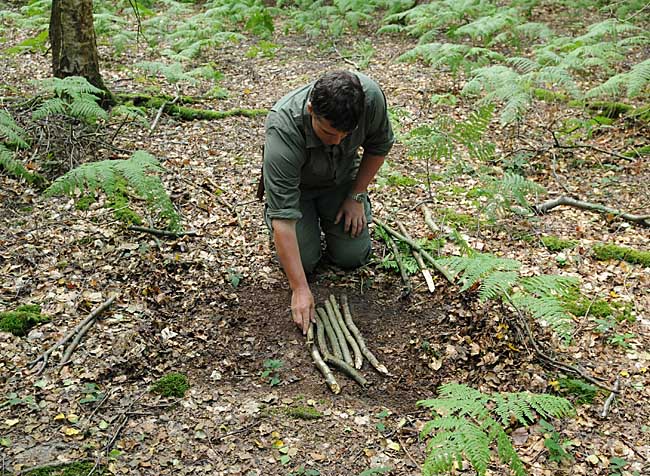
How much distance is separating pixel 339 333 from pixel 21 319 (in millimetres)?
1816

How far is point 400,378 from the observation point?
3.36 meters

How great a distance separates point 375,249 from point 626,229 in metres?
1.85

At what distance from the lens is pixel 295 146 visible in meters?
3.33

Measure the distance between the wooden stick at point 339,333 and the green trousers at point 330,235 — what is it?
1.26 feet

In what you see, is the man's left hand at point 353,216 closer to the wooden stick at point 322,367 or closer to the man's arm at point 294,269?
the man's arm at point 294,269

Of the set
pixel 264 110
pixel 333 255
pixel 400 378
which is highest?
pixel 264 110

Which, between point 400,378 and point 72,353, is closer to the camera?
point 72,353

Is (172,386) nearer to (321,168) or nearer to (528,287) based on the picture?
(321,168)

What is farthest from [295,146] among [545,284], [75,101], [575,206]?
[575,206]

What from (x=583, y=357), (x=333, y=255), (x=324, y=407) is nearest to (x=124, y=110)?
(x=333, y=255)

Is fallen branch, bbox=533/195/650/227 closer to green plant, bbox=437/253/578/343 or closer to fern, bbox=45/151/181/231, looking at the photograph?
green plant, bbox=437/253/578/343

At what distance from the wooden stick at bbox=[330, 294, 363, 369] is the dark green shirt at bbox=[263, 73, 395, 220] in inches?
29.2

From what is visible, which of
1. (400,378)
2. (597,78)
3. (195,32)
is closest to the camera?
(400,378)

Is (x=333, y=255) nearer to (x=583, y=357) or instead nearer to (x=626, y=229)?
(x=583, y=357)
